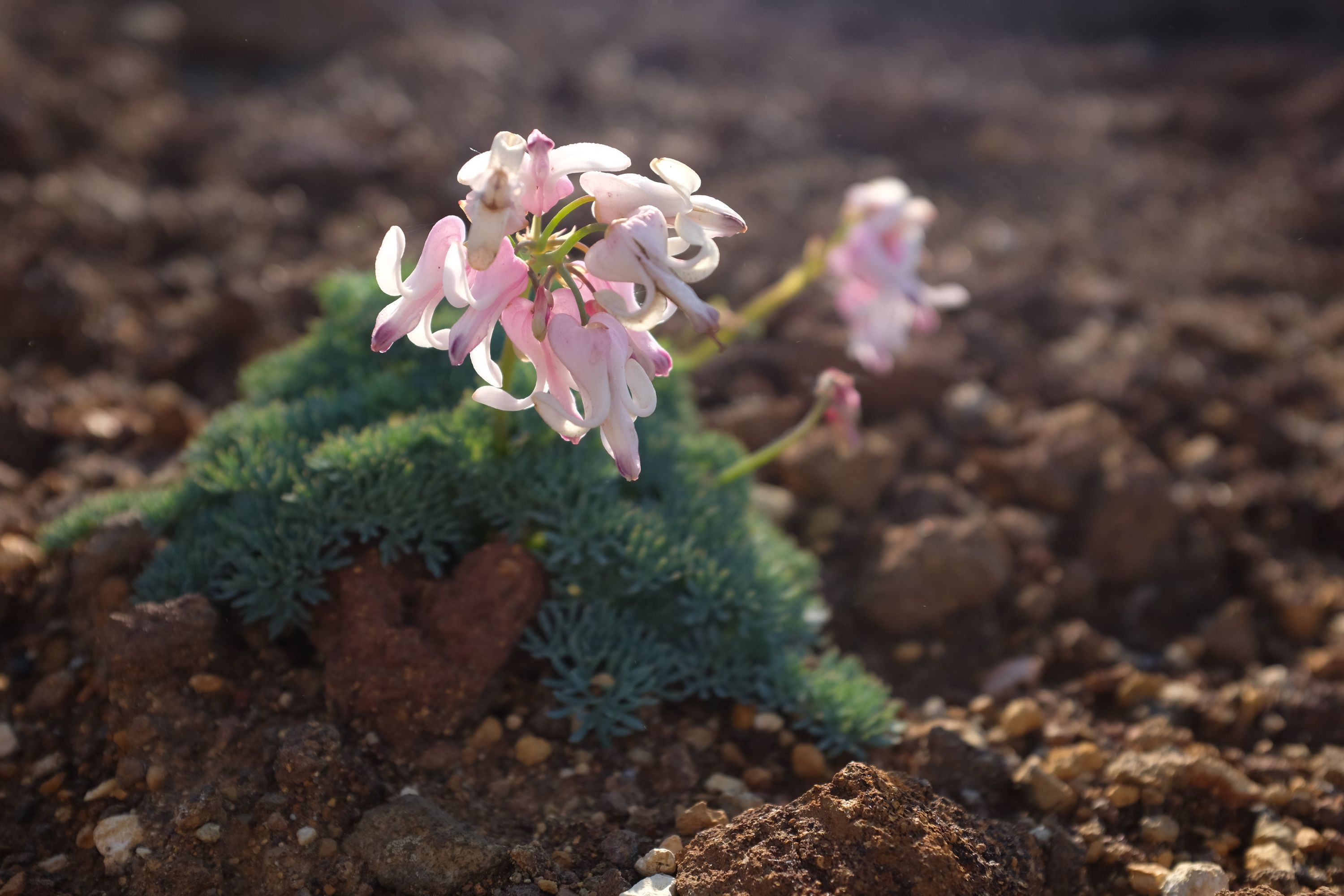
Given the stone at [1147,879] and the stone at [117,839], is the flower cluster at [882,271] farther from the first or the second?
the stone at [117,839]

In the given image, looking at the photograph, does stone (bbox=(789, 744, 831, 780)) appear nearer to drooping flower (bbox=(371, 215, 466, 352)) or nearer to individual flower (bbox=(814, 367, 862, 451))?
individual flower (bbox=(814, 367, 862, 451))

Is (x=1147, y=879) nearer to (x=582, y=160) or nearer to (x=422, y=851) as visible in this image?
(x=422, y=851)

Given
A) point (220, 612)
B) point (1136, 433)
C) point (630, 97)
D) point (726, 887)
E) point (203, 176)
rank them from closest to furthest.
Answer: point (726, 887), point (220, 612), point (1136, 433), point (203, 176), point (630, 97)

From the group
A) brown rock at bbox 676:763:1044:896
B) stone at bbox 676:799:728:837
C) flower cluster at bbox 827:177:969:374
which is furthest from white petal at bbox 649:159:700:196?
flower cluster at bbox 827:177:969:374

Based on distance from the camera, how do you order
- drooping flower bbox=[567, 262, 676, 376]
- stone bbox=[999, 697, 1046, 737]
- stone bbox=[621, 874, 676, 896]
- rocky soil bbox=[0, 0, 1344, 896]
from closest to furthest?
1. drooping flower bbox=[567, 262, 676, 376]
2. stone bbox=[621, 874, 676, 896]
3. rocky soil bbox=[0, 0, 1344, 896]
4. stone bbox=[999, 697, 1046, 737]

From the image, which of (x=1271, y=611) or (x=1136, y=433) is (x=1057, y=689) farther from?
(x=1136, y=433)

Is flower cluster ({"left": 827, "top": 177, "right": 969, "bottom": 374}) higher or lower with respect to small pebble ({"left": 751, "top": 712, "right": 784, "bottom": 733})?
higher

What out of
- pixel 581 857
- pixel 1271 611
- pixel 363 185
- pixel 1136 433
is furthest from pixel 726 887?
pixel 363 185
